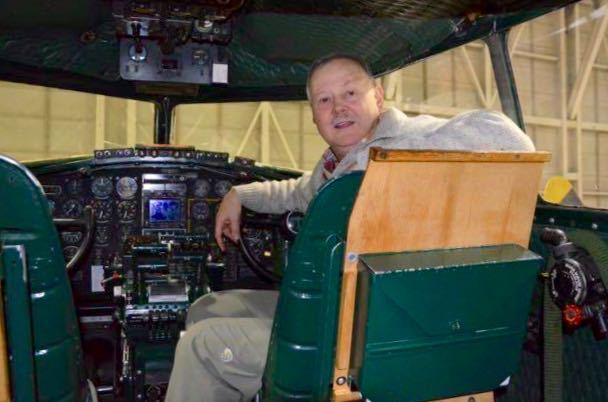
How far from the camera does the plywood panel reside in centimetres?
104

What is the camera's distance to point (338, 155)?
5.89 ft

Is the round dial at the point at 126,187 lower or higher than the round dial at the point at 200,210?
higher

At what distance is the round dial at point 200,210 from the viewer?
9.35 ft

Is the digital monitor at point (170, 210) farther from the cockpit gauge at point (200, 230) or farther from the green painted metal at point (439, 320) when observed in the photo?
the green painted metal at point (439, 320)

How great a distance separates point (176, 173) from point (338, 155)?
130 centimetres

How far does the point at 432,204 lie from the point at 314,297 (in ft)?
1.04

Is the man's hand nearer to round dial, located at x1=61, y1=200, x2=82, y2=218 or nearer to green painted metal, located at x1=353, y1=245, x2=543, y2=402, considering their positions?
green painted metal, located at x1=353, y1=245, x2=543, y2=402

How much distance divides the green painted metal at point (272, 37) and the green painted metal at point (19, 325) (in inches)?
62.5

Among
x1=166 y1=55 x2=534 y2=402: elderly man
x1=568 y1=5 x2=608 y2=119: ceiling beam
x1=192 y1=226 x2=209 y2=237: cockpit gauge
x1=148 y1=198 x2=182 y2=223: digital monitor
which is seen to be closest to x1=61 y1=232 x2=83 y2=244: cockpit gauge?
x1=148 y1=198 x2=182 y2=223: digital monitor

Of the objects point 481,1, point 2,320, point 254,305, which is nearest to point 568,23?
point 481,1

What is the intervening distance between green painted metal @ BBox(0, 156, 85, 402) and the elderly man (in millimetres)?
294

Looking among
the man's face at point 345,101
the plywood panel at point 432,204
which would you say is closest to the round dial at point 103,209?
the man's face at point 345,101

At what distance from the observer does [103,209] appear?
2797mm

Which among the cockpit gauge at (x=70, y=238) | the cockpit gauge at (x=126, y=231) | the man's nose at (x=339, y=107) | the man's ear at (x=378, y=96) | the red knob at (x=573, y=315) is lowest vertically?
the red knob at (x=573, y=315)
